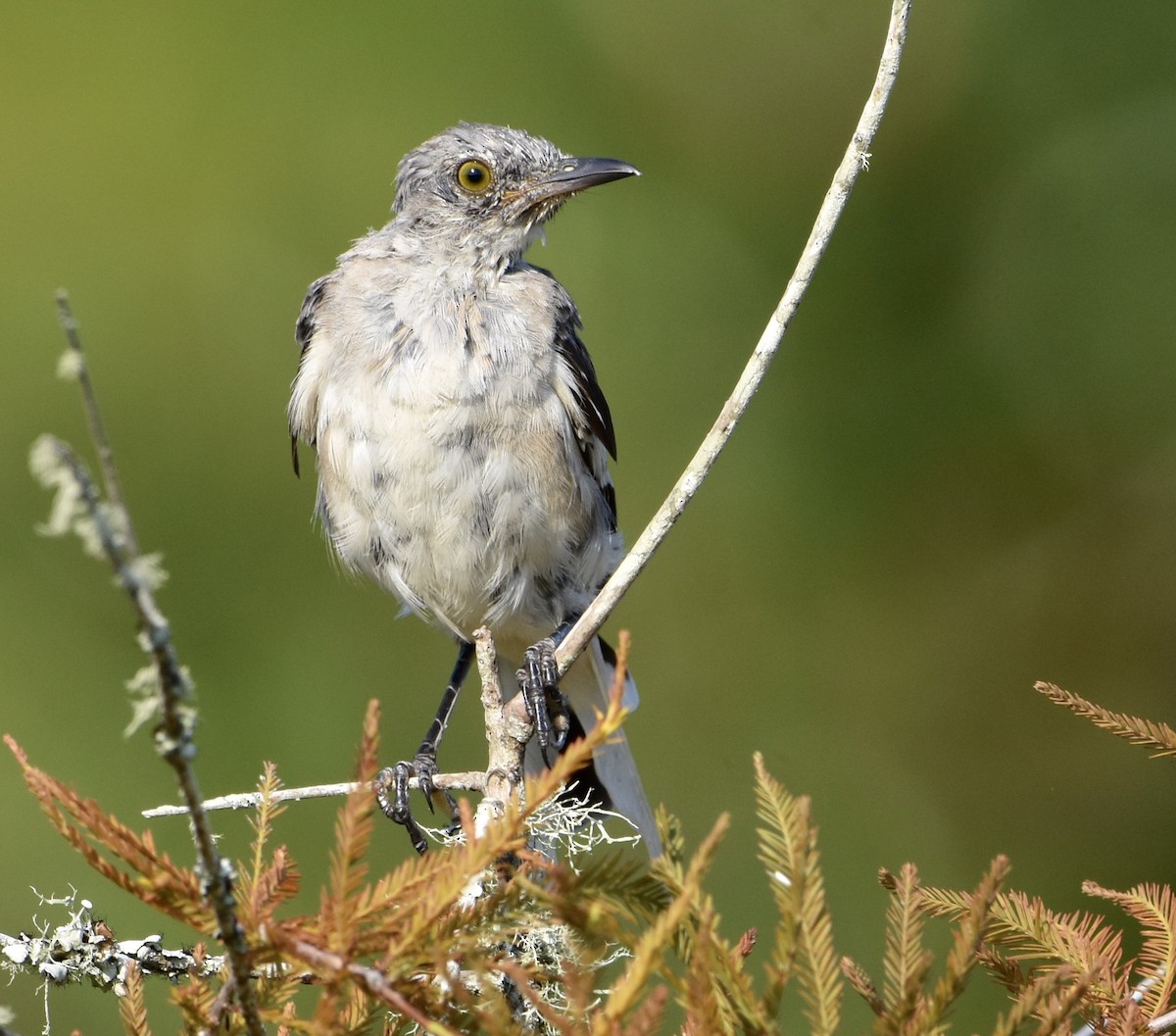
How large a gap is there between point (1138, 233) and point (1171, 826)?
2691mm

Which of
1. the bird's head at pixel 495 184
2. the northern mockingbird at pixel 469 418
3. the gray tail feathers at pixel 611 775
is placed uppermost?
the bird's head at pixel 495 184

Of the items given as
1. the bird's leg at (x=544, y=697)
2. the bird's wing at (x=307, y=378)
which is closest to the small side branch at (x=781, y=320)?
the bird's leg at (x=544, y=697)

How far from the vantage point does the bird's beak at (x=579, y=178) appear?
4223mm

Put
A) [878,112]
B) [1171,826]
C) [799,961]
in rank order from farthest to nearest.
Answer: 1. [1171,826]
2. [878,112]
3. [799,961]

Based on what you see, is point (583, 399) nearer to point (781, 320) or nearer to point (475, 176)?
point (475, 176)

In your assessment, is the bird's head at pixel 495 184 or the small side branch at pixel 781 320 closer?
the small side branch at pixel 781 320

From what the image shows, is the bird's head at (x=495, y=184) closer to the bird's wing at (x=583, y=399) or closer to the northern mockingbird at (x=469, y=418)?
the northern mockingbird at (x=469, y=418)

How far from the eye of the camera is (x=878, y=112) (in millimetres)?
2387

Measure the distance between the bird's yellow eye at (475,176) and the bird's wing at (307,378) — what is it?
565 millimetres

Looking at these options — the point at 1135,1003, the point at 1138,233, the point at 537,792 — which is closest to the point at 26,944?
the point at 537,792

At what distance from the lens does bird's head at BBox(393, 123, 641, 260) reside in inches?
166

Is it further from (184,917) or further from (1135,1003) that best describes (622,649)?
(1135,1003)

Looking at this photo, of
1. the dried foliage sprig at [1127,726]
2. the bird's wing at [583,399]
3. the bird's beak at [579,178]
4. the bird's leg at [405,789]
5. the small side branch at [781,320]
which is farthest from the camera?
the bird's beak at [579,178]

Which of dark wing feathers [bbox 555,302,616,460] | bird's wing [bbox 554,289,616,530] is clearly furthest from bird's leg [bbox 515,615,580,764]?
dark wing feathers [bbox 555,302,616,460]
